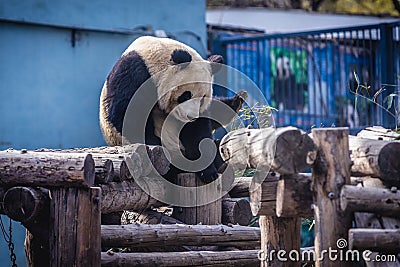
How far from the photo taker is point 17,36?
28.5ft

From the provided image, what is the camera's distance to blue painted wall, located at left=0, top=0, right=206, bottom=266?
337 inches

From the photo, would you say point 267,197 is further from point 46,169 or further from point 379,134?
point 46,169

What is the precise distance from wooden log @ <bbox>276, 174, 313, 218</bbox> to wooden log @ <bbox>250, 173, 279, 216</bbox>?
0.74 feet

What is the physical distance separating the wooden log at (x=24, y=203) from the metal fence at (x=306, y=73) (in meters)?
5.86

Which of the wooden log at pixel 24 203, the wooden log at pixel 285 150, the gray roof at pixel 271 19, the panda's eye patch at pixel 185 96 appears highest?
the gray roof at pixel 271 19

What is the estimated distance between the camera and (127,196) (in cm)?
527

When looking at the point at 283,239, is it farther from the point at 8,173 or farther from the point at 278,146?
the point at 8,173

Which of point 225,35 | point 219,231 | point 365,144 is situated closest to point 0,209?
point 219,231

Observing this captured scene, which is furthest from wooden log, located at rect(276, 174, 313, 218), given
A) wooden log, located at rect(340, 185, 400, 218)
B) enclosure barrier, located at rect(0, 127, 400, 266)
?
wooden log, located at rect(340, 185, 400, 218)

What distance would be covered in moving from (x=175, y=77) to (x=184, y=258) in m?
1.60

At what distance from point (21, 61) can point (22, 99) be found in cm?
46

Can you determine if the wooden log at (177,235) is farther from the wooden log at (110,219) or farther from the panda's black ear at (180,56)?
the panda's black ear at (180,56)

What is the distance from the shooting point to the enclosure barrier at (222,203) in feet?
12.1

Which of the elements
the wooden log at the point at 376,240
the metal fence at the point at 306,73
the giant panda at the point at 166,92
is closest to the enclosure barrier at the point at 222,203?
the wooden log at the point at 376,240
